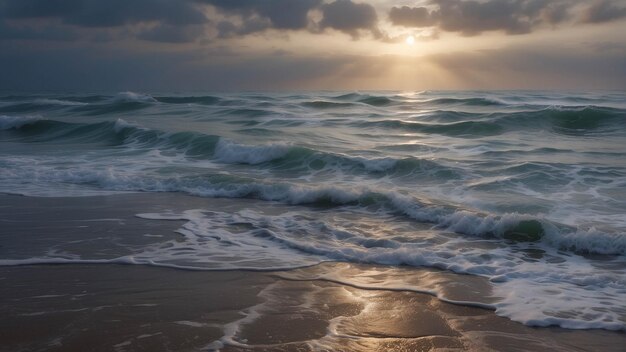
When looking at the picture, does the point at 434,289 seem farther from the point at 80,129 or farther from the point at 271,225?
the point at 80,129

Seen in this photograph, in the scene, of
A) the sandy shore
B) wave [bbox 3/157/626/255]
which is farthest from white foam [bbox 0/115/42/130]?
the sandy shore

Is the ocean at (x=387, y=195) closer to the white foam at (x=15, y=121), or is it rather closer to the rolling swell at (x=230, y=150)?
the rolling swell at (x=230, y=150)

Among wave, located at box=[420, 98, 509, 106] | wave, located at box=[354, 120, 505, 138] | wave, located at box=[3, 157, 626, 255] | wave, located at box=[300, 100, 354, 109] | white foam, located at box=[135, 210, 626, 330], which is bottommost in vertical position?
white foam, located at box=[135, 210, 626, 330]

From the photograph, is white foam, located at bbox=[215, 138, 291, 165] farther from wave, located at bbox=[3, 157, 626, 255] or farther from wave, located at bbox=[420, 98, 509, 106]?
wave, located at bbox=[420, 98, 509, 106]

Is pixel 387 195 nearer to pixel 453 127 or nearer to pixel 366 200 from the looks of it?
pixel 366 200

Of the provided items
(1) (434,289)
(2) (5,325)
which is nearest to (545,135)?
(1) (434,289)

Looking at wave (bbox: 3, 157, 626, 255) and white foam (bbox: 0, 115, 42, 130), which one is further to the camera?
white foam (bbox: 0, 115, 42, 130)

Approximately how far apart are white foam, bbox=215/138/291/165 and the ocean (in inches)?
2.3

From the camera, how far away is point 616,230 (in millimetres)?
8570

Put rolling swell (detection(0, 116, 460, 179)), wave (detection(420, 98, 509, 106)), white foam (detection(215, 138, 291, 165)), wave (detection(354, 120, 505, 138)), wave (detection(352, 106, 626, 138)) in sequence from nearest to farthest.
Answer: rolling swell (detection(0, 116, 460, 179)), white foam (detection(215, 138, 291, 165)), wave (detection(354, 120, 505, 138)), wave (detection(352, 106, 626, 138)), wave (detection(420, 98, 509, 106))

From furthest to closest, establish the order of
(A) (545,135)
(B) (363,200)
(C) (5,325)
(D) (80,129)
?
(D) (80,129)
(A) (545,135)
(B) (363,200)
(C) (5,325)

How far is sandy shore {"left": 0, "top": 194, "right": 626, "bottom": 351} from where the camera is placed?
4738 millimetres

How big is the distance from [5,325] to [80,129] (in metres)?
21.2

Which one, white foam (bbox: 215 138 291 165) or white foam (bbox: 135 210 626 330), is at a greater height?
white foam (bbox: 215 138 291 165)
